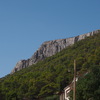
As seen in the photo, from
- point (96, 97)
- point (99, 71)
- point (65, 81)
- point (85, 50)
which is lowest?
point (96, 97)

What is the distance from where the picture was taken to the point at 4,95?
8538 cm

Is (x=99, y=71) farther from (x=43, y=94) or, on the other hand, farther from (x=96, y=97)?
(x=43, y=94)

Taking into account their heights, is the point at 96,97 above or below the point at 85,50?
below

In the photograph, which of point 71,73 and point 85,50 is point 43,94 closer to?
point 71,73

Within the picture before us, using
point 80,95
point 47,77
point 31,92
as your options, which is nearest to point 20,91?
point 31,92

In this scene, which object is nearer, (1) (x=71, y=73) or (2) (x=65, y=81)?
(2) (x=65, y=81)

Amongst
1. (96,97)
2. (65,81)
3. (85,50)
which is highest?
(85,50)

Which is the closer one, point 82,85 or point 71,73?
point 82,85

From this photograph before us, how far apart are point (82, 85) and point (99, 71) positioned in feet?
11.6

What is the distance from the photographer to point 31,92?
82.1 meters

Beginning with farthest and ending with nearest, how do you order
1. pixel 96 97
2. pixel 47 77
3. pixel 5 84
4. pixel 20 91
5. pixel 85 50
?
pixel 85 50 → pixel 5 84 → pixel 47 77 → pixel 20 91 → pixel 96 97

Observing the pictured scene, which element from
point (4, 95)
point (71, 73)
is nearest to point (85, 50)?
point (71, 73)

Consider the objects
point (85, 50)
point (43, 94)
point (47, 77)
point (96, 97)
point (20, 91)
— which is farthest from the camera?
point (85, 50)

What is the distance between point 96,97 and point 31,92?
42.5 metres
